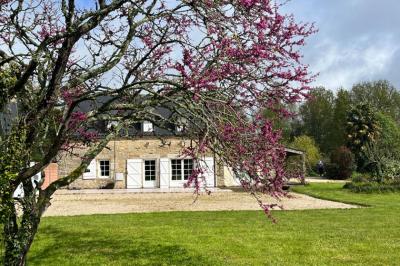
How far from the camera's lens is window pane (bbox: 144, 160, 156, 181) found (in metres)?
28.2

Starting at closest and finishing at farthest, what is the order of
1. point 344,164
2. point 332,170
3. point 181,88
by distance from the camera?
1. point 181,88
2. point 344,164
3. point 332,170

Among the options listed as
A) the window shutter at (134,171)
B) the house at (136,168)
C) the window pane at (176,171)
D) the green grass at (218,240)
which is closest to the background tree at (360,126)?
the house at (136,168)

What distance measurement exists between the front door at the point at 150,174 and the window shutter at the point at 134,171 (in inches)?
12.1

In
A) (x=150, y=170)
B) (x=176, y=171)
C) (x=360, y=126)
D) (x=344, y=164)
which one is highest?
(x=360, y=126)

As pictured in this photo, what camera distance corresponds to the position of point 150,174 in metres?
28.3

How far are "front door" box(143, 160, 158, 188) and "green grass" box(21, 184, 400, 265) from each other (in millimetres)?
14444

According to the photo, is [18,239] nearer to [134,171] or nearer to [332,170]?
[134,171]

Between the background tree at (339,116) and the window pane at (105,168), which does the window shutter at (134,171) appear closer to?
the window pane at (105,168)

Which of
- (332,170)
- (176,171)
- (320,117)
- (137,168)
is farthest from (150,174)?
(320,117)

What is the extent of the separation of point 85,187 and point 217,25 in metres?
23.8

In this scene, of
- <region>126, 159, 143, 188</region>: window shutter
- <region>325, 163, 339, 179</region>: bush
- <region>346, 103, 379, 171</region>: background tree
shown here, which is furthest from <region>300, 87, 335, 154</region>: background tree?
<region>126, 159, 143, 188</region>: window shutter

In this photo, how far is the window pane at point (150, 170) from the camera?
1112 inches

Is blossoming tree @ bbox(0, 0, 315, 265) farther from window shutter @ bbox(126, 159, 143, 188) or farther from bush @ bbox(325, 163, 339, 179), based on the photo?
bush @ bbox(325, 163, 339, 179)

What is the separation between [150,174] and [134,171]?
3.12ft
